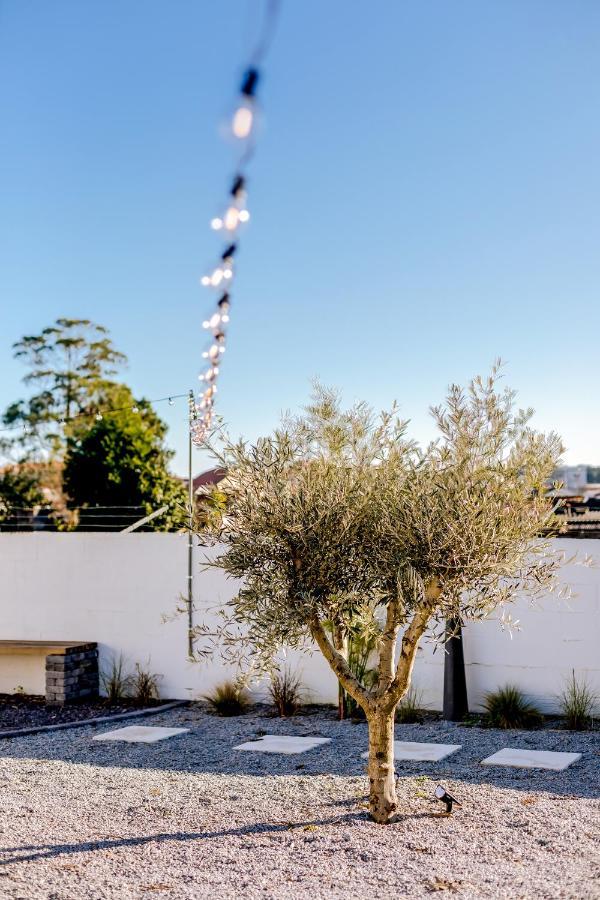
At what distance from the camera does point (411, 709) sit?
7.95m

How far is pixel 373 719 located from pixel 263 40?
3.31 m

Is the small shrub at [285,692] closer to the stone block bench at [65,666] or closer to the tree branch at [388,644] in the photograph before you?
the stone block bench at [65,666]

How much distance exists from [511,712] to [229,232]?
4.46 metres

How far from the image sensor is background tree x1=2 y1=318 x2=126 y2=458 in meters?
33.2

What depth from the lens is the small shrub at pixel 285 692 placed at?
329 inches

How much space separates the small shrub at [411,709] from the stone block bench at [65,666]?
3.25 metres

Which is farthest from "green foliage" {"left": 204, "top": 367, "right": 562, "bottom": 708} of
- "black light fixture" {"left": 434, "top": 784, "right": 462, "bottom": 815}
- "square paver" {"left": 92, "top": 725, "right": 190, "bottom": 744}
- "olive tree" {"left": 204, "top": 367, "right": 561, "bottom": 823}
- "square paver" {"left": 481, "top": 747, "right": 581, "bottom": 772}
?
"square paver" {"left": 92, "top": 725, "right": 190, "bottom": 744}

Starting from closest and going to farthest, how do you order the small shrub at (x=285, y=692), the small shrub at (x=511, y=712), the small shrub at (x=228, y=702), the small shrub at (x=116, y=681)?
the small shrub at (x=511, y=712), the small shrub at (x=285, y=692), the small shrub at (x=228, y=702), the small shrub at (x=116, y=681)

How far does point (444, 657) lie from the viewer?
8258mm

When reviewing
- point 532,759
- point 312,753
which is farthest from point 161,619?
point 532,759

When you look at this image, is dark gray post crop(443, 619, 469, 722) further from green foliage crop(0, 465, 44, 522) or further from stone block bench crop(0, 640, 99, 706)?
green foliage crop(0, 465, 44, 522)

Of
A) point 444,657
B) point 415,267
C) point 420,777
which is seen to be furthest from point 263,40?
point 415,267

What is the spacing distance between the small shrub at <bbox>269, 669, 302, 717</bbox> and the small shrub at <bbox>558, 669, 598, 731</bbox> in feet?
7.48

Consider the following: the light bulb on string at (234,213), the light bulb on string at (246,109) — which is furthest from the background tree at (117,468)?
the light bulb on string at (246,109)
